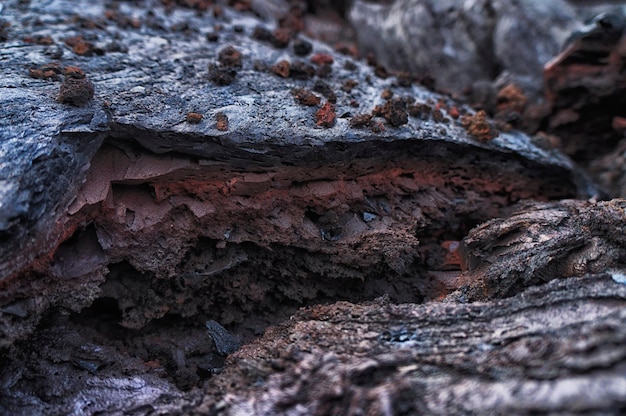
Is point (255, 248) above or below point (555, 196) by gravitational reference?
below

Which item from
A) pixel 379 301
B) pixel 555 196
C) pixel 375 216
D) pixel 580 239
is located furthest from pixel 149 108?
pixel 555 196

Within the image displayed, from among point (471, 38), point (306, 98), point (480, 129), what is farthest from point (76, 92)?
point (471, 38)

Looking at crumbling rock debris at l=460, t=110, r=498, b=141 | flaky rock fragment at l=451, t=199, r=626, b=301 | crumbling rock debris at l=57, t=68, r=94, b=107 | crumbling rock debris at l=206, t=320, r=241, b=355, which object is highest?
crumbling rock debris at l=460, t=110, r=498, b=141

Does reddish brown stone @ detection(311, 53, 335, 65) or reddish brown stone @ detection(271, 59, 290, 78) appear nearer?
reddish brown stone @ detection(271, 59, 290, 78)

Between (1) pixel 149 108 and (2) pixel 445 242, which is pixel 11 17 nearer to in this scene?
(1) pixel 149 108

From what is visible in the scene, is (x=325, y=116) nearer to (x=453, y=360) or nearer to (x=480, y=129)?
(x=480, y=129)

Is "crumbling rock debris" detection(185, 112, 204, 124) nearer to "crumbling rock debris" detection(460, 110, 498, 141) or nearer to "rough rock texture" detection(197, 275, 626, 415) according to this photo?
"rough rock texture" detection(197, 275, 626, 415)

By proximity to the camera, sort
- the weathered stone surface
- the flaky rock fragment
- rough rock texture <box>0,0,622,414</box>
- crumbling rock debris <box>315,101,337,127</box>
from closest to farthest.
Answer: rough rock texture <box>0,0,622,414</box>
the weathered stone surface
the flaky rock fragment
crumbling rock debris <box>315,101,337,127</box>

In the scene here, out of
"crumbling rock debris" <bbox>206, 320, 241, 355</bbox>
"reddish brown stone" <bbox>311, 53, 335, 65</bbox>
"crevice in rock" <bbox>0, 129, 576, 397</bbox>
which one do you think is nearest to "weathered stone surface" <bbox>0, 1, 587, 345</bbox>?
"crevice in rock" <bbox>0, 129, 576, 397</bbox>
